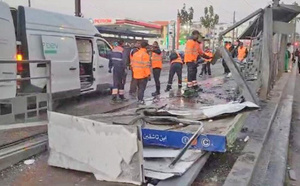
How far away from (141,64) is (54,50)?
2.19 metres

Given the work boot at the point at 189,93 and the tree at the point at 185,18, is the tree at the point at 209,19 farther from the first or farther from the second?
the work boot at the point at 189,93

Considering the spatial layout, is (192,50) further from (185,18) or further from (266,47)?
(185,18)

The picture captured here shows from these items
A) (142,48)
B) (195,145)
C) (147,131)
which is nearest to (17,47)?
(142,48)

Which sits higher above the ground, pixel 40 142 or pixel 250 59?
pixel 250 59

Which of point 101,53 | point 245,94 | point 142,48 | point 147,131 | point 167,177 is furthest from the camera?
point 101,53

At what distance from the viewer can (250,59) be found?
11000 mm

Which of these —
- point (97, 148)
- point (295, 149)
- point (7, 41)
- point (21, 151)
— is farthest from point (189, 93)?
point (97, 148)

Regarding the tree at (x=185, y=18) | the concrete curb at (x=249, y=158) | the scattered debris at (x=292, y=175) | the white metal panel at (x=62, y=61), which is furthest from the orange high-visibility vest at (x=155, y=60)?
the tree at (x=185, y=18)

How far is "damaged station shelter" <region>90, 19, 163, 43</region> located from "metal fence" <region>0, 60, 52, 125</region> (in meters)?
→ 17.6

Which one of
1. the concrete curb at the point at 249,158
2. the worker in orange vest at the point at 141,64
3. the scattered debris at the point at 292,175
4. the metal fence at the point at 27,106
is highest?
the worker in orange vest at the point at 141,64

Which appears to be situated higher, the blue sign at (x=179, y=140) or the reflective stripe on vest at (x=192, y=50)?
the reflective stripe on vest at (x=192, y=50)

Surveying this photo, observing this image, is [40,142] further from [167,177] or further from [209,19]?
[209,19]

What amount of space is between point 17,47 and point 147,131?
14.4 feet

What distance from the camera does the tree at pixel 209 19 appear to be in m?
55.3
